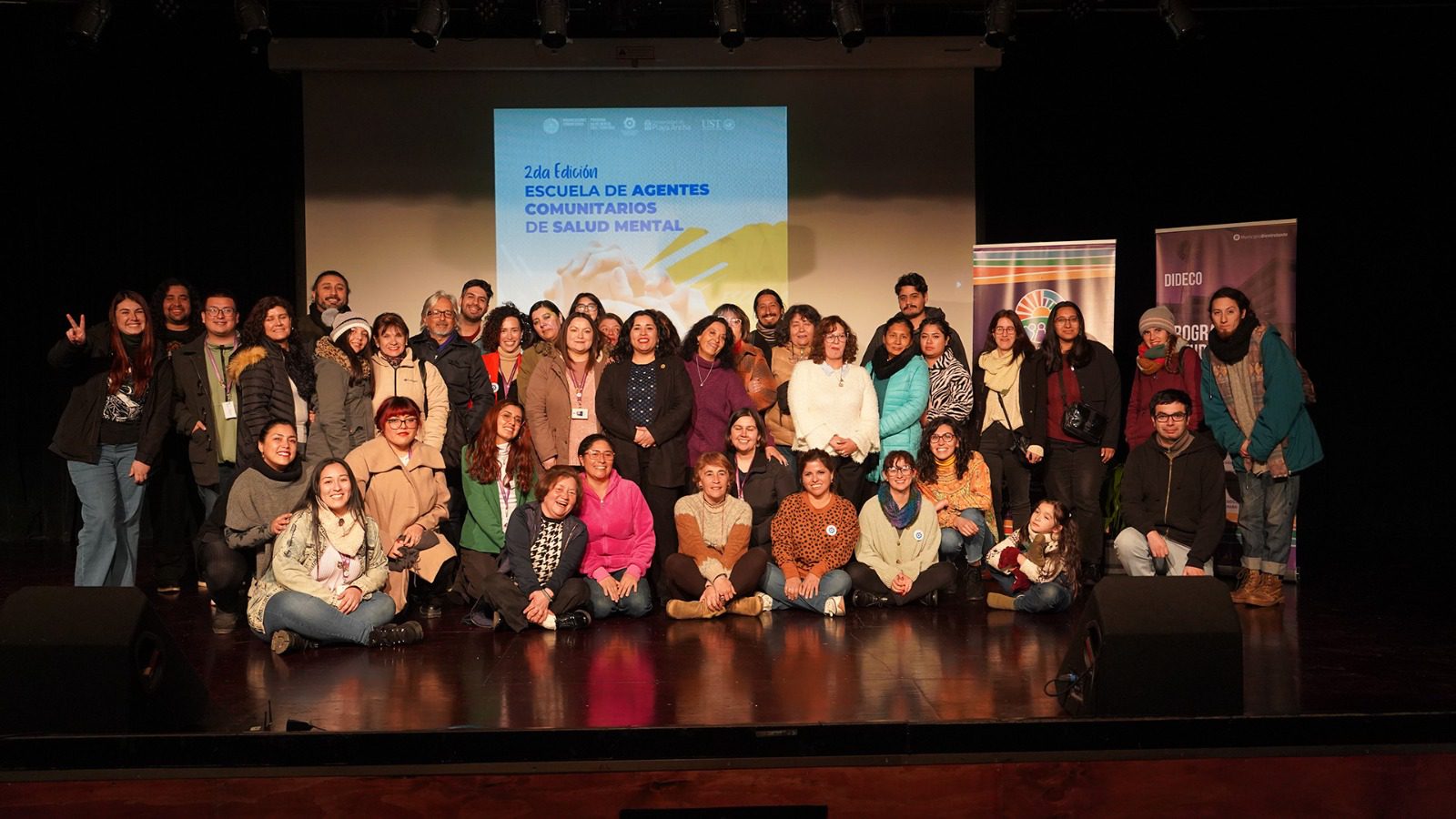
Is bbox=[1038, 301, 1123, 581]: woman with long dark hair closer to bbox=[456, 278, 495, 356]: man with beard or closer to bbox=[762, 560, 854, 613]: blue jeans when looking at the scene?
bbox=[762, 560, 854, 613]: blue jeans

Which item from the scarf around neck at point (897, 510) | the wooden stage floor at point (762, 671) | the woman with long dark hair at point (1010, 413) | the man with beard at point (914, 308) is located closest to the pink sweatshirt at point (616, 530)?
the wooden stage floor at point (762, 671)

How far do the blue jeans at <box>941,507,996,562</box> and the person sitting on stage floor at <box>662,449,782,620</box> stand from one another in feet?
2.96

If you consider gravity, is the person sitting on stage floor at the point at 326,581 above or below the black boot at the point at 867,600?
above

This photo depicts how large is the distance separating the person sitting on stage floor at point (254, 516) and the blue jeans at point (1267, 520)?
4085mm

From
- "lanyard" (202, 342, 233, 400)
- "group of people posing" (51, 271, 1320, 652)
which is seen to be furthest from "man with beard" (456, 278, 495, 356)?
"lanyard" (202, 342, 233, 400)

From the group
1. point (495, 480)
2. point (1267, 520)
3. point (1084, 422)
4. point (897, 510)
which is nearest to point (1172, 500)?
point (1267, 520)

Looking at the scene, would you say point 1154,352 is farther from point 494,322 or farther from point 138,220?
point 138,220

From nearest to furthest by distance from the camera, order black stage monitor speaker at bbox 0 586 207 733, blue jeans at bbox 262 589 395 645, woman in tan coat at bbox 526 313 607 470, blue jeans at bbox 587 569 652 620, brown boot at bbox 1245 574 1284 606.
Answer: black stage monitor speaker at bbox 0 586 207 733
blue jeans at bbox 262 589 395 645
blue jeans at bbox 587 569 652 620
brown boot at bbox 1245 574 1284 606
woman in tan coat at bbox 526 313 607 470

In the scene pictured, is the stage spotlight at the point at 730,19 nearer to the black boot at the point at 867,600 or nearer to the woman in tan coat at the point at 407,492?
the woman in tan coat at the point at 407,492

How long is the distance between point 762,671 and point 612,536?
1.18 m

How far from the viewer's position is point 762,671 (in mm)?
4172

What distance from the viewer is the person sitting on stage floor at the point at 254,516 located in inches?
191

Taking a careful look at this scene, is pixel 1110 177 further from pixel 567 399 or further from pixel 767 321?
pixel 567 399

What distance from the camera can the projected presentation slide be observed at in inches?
284
